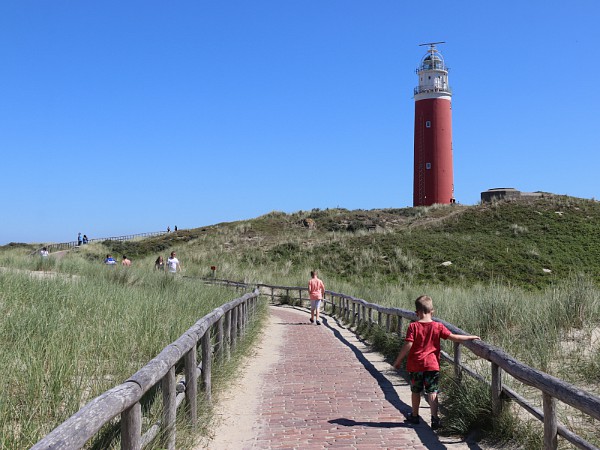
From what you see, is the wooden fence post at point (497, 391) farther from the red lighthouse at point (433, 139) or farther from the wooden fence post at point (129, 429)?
Answer: the red lighthouse at point (433, 139)

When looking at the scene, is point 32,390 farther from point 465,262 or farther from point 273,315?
point 465,262

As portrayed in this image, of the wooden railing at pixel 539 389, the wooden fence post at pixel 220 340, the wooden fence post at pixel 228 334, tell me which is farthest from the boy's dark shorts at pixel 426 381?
the wooden fence post at pixel 228 334

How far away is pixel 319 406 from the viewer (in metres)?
7.78

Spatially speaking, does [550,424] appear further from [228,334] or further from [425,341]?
[228,334]

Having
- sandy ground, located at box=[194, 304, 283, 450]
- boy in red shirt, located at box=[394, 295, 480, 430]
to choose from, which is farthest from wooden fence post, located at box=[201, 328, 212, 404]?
boy in red shirt, located at box=[394, 295, 480, 430]

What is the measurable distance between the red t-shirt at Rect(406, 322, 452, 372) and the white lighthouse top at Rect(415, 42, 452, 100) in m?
52.9

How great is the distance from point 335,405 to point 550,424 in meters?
3.38

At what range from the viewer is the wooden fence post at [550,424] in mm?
4871

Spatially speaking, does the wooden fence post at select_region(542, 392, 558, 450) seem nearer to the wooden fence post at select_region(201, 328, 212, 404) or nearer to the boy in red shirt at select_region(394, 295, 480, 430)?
the boy in red shirt at select_region(394, 295, 480, 430)

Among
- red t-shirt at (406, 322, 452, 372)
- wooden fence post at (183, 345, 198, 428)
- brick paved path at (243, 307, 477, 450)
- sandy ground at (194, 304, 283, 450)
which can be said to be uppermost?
red t-shirt at (406, 322, 452, 372)

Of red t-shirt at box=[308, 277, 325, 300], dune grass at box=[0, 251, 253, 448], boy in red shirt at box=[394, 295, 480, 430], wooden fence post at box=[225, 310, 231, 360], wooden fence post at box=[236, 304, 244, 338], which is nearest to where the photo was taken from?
dune grass at box=[0, 251, 253, 448]

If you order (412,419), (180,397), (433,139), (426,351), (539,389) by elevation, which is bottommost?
(412,419)

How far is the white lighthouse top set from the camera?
57.2 m

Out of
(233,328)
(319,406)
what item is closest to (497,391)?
(319,406)
